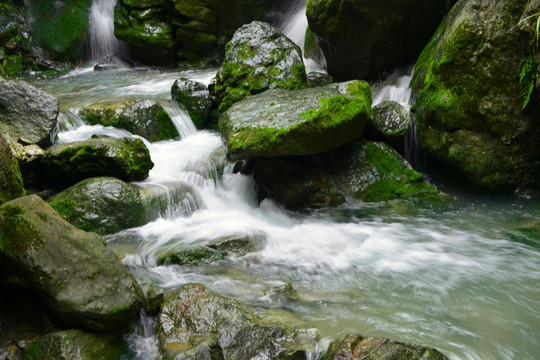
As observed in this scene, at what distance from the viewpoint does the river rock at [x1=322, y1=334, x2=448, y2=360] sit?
8.72 ft

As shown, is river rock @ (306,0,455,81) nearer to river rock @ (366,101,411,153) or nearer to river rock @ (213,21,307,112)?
river rock @ (213,21,307,112)

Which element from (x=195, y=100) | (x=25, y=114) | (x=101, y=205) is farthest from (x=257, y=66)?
(x=101, y=205)

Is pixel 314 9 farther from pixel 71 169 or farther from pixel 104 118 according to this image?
pixel 71 169

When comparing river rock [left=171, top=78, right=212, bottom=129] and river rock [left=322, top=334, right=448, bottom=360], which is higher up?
river rock [left=171, top=78, right=212, bottom=129]

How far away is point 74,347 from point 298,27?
12598 millimetres

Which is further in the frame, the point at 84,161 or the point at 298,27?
the point at 298,27

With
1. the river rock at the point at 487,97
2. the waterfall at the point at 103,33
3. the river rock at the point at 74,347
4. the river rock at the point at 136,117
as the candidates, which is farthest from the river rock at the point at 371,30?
the waterfall at the point at 103,33

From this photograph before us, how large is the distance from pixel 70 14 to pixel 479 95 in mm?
14956

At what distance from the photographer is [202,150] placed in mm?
7617

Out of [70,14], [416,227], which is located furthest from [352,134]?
[70,14]

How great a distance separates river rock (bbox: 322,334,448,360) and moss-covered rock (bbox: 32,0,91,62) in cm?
1541

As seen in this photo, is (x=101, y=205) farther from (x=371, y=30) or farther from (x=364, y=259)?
(x=371, y=30)

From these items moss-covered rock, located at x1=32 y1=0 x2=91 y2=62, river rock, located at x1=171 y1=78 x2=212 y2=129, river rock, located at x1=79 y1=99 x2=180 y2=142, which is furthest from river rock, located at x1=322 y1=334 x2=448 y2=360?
moss-covered rock, located at x1=32 y1=0 x2=91 y2=62

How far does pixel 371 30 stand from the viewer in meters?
8.62
